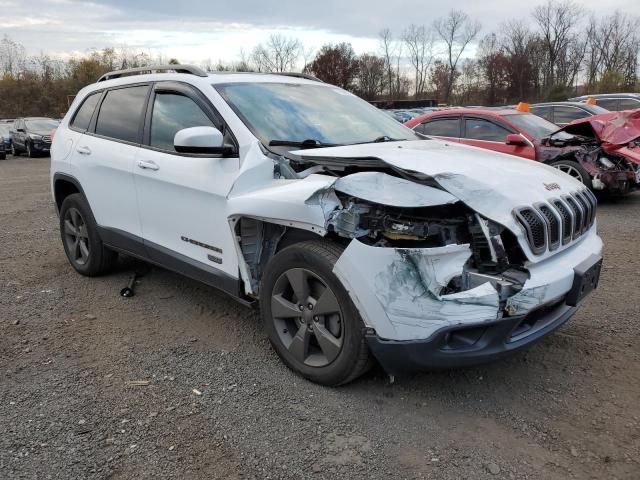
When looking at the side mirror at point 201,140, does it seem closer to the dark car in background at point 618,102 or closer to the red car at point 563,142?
the red car at point 563,142

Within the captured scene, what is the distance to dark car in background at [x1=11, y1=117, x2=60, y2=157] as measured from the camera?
21922mm

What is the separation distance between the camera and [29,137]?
72.3 ft

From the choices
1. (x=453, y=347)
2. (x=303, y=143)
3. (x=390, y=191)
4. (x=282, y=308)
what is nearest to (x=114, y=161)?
(x=303, y=143)

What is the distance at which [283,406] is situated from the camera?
9.51ft

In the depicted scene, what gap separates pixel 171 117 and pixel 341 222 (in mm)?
1923

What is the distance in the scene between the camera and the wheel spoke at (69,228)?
517 centimetres

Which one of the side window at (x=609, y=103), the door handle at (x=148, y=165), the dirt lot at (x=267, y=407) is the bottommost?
the dirt lot at (x=267, y=407)

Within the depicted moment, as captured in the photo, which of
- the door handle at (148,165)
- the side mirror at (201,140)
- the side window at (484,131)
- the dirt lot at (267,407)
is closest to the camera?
the dirt lot at (267,407)

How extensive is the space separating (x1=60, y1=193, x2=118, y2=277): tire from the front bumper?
3.22 m

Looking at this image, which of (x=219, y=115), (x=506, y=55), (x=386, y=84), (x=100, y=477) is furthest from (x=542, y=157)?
(x=386, y=84)

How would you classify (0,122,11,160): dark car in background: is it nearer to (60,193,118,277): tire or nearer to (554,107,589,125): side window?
(60,193,118,277): tire

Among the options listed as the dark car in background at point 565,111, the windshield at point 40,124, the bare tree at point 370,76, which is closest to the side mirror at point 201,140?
the dark car in background at point 565,111

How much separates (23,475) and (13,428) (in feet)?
1.43

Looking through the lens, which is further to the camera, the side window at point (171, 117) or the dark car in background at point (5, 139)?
the dark car in background at point (5, 139)
